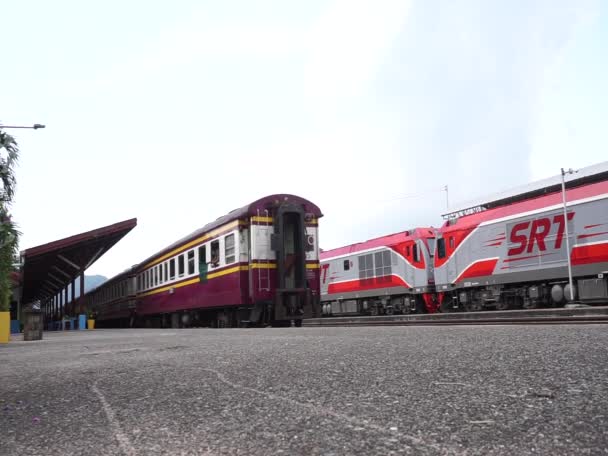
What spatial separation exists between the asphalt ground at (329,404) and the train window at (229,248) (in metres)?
9.37

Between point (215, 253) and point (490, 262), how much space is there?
28.1ft

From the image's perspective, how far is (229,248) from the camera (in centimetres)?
1540

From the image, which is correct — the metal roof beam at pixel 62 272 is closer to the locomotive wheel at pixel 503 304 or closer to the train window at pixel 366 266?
the train window at pixel 366 266

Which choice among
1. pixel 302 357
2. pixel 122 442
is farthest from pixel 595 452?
pixel 302 357

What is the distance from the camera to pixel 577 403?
320cm

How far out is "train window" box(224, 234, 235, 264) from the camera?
15.2m

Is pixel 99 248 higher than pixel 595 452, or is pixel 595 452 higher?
pixel 99 248

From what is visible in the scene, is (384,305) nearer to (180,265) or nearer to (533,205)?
(533,205)

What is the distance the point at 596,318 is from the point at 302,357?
6.98m

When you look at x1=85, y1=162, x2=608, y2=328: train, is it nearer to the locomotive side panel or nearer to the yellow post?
the locomotive side panel

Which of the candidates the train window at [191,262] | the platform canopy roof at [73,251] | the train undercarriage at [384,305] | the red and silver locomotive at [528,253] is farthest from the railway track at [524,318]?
the platform canopy roof at [73,251]

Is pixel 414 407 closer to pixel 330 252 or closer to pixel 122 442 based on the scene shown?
pixel 122 442

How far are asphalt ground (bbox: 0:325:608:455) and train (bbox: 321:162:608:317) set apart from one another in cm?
1005

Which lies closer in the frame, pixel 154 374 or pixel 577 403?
pixel 577 403
